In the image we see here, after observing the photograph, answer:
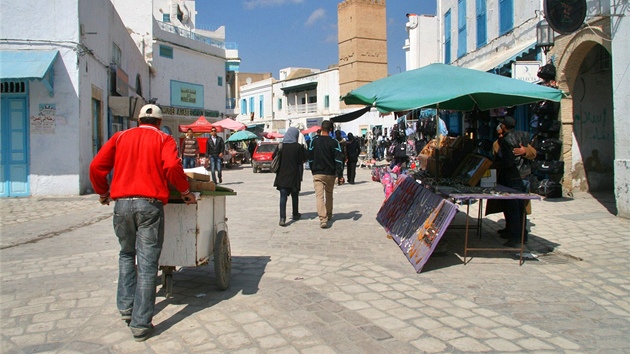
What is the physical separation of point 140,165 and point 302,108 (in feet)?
163

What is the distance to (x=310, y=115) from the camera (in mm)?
51812

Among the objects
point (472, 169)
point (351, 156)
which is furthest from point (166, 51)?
point (472, 169)

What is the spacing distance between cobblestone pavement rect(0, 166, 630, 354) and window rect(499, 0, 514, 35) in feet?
24.7

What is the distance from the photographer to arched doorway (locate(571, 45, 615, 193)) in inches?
473

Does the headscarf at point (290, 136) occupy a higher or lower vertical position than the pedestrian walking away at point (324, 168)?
higher

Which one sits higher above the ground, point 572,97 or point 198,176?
point 572,97

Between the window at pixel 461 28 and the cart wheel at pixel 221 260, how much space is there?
1495 centimetres

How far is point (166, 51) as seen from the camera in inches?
1246

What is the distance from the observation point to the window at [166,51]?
3117 cm

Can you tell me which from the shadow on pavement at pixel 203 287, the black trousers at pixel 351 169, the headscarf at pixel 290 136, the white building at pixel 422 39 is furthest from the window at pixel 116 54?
the white building at pixel 422 39

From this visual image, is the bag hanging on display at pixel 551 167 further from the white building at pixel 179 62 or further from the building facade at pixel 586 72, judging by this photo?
the white building at pixel 179 62

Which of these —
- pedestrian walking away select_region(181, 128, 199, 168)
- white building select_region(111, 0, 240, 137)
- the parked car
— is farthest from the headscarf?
white building select_region(111, 0, 240, 137)

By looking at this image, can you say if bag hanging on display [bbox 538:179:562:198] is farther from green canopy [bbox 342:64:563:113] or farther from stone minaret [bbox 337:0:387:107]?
stone minaret [bbox 337:0:387:107]

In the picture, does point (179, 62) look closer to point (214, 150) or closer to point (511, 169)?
point (214, 150)
